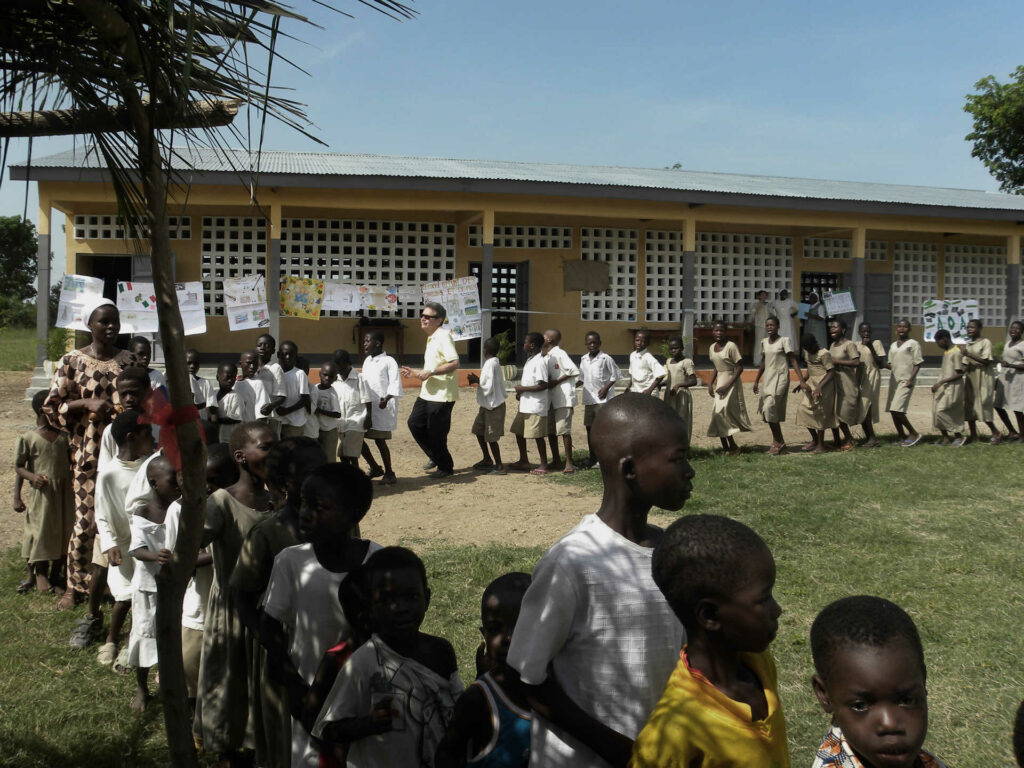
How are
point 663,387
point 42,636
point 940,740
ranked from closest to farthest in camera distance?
point 940,740 → point 42,636 → point 663,387

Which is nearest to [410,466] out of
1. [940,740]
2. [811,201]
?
[940,740]

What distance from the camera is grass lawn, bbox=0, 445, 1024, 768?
374cm

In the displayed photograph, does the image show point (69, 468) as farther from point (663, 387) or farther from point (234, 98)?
point (663, 387)

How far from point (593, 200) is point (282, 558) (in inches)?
546

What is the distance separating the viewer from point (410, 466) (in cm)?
1045

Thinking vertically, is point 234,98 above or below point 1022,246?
below

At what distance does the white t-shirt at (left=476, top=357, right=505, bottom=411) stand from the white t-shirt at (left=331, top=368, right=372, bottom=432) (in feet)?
4.75

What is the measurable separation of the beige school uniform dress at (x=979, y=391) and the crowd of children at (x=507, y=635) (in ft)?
33.7

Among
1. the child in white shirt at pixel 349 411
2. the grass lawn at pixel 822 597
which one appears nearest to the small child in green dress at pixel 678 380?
the grass lawn at pixel 822 597

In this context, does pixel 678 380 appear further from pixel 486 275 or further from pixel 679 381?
pixel 486 275

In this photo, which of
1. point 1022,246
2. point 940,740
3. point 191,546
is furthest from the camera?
point 1022,246

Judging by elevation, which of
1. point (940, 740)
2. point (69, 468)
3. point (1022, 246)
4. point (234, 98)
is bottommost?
point (940, 740)

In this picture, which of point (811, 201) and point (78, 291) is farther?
point (811, 201)

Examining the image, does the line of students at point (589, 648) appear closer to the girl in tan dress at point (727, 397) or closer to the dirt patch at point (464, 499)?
the dirt patch at point (464, 499)
